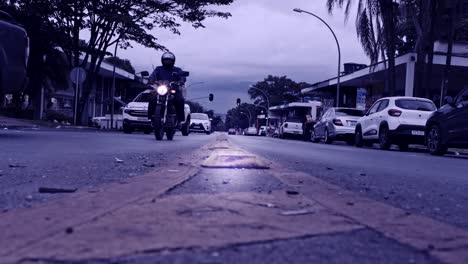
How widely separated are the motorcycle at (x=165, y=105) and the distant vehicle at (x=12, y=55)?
3.07m

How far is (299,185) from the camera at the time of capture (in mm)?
3676

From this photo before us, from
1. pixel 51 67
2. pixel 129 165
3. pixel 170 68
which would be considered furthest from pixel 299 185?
pixel 51 67

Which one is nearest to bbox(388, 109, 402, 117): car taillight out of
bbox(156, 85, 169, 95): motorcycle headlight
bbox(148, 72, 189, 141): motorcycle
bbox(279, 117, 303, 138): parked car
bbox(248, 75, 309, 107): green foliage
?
bbox(148, 72, 189, 141): motorcycle

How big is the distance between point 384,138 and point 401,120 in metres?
0.95

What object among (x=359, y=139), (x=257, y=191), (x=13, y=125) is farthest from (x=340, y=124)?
(x=257, y=191)

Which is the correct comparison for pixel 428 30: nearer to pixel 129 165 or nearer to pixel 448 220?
pixel 129 165

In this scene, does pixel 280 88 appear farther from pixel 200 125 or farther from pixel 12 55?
pixel 12 55

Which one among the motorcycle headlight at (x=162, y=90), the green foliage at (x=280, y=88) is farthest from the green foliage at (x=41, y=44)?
the green foliage at (x=280, y=88)

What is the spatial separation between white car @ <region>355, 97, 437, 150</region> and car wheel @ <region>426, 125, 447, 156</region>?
1852mm

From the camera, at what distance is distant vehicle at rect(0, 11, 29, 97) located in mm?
9188

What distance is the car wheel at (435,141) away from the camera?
Answer: 1319 centimetres

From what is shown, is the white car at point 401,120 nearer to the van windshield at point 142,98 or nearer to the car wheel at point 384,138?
the car wheel at point 384,138

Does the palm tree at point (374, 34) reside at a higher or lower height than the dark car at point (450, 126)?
higher

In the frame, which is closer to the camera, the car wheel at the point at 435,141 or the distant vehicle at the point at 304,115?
the car wheel at the point at 435,141
